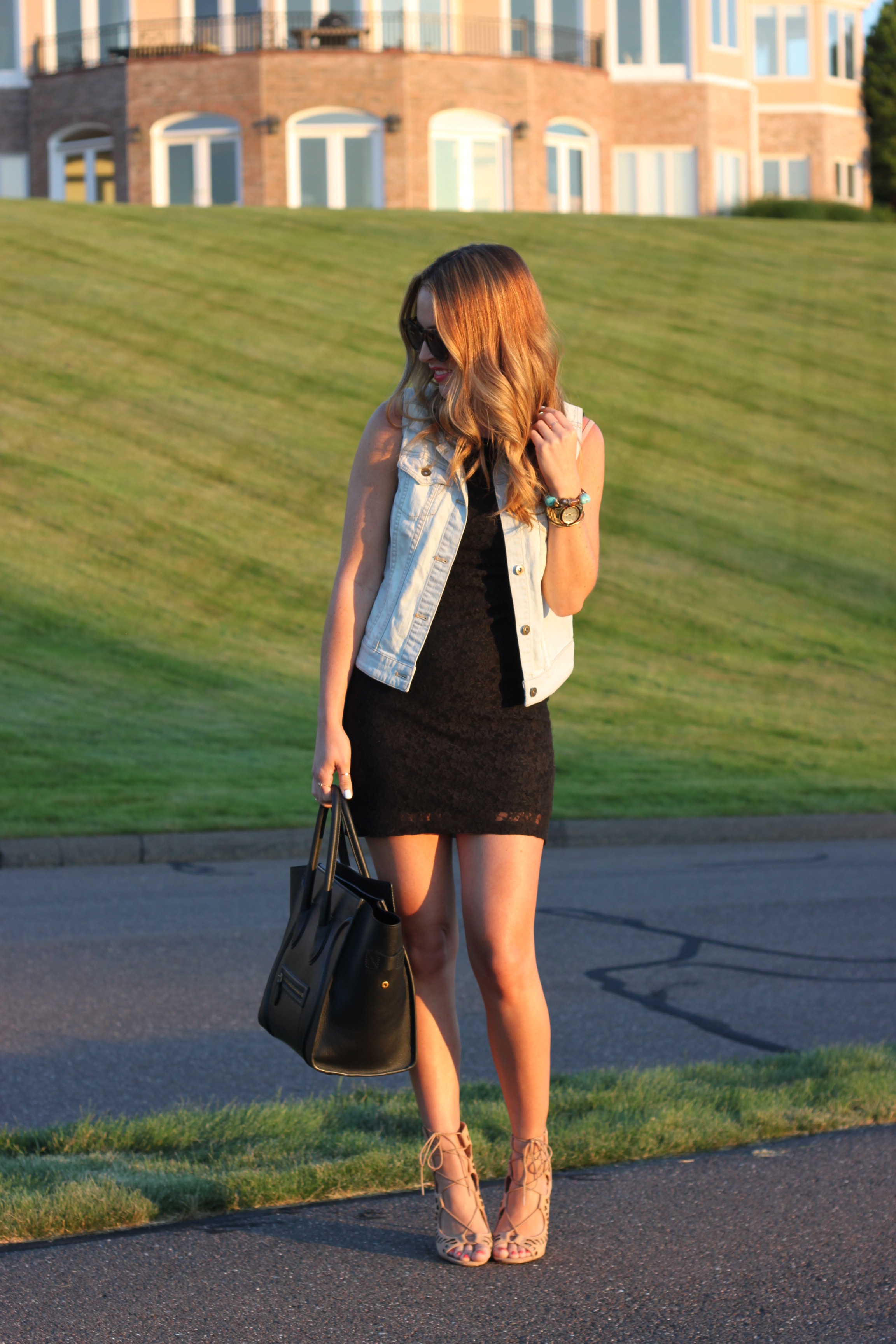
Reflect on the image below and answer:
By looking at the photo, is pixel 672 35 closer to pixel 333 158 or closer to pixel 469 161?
pixel 469 161

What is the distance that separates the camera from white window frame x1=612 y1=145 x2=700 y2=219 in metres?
43.1

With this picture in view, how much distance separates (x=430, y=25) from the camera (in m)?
40.1

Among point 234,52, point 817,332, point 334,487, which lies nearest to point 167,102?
point 234,52

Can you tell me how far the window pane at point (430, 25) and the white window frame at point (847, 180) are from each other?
14.7 m

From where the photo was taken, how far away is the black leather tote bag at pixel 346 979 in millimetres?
3123

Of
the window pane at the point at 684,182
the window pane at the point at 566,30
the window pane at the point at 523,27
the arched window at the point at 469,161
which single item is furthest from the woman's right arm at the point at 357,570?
the window pane at the point at 684,182

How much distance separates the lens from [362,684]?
3359mm

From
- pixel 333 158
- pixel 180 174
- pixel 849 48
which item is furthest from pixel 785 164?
pixel 180 174

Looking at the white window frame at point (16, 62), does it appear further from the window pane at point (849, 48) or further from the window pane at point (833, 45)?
the window pane at point (849, 48)

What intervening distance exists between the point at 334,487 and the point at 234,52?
22656 millimetres

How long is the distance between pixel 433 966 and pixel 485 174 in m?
39.6

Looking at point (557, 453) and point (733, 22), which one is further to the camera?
point (733, 22)

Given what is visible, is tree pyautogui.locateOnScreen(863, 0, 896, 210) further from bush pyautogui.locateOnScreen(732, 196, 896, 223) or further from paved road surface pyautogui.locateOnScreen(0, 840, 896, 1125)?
paved road surface pyautogui.locateOnScreen(0, 840, 896, 1125)

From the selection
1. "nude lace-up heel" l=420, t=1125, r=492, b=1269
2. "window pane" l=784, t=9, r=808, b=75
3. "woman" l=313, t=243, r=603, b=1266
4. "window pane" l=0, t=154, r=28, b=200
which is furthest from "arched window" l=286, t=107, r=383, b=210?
"nude lace-up heel" l=420, t=1125, r=492, b=1269
